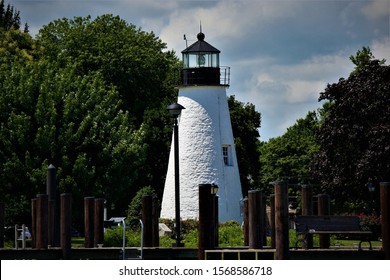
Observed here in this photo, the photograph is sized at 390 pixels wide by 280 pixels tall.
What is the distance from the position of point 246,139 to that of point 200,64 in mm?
16716

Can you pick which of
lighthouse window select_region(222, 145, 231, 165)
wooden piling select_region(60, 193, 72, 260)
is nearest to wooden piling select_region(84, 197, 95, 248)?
wooden piling select_region(60, 193, 72, 260)

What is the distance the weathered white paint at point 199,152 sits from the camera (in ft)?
245

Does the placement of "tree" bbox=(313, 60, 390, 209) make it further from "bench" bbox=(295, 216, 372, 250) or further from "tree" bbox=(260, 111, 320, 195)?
"tree" bbox=(260, 111, 320, 195)

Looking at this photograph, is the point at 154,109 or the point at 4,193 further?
the point at 154,109

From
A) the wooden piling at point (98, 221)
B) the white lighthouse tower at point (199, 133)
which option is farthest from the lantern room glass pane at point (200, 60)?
the wooden piling at point (98, 221)

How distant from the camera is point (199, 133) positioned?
7531cm

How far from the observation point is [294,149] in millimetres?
116625

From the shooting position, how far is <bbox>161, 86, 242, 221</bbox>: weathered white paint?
74.8m

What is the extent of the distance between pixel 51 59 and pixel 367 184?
27.7 m

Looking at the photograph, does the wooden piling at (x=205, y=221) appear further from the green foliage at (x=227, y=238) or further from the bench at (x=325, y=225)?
the green foliage at (x=227, y=238)

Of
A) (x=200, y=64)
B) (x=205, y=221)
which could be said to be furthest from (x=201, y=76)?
(x=205, y=221)

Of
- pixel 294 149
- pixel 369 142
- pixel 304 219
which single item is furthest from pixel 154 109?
pixel 304 219
